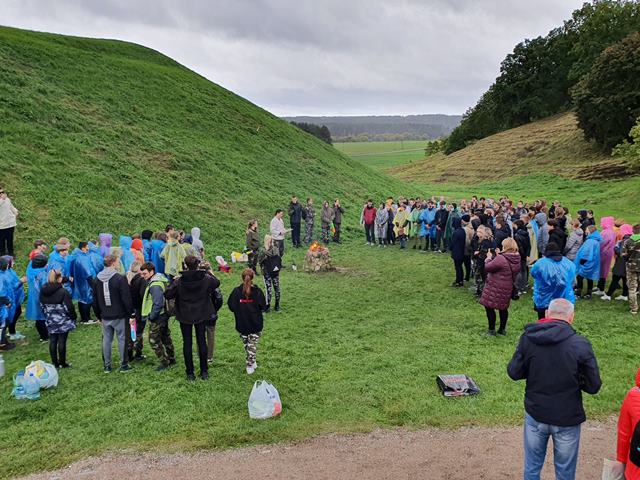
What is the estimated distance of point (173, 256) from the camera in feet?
39.2

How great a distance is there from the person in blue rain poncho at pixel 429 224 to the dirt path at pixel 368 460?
13463mm

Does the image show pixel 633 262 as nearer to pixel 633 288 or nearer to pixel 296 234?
pixel 633 288

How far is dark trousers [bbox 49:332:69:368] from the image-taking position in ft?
28.4

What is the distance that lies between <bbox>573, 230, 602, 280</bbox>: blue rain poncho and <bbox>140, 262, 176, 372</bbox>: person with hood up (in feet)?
33.5

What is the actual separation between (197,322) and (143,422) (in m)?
1.72

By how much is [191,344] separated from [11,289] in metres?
4.67

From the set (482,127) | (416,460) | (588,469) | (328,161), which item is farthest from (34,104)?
(482,127)

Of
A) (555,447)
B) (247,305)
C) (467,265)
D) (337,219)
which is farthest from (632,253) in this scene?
(337,219)

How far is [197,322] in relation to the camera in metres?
7.87

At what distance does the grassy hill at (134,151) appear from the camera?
60.0 ft

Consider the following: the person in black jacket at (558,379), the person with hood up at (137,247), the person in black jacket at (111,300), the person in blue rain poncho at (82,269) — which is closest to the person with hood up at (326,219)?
the person with hood up at (137,247)

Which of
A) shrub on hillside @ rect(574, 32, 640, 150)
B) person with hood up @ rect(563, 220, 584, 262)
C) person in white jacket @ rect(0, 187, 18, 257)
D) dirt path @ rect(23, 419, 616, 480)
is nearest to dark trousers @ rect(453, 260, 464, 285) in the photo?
person with hood up @ rect(563, 220, 584, 262)

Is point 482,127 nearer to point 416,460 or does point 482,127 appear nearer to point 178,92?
point 178,92

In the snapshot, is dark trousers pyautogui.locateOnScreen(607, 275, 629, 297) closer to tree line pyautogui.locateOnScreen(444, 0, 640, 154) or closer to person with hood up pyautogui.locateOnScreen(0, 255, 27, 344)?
person with hood up pyautogui.locateOnScreen(0, 255, 27, 344)
